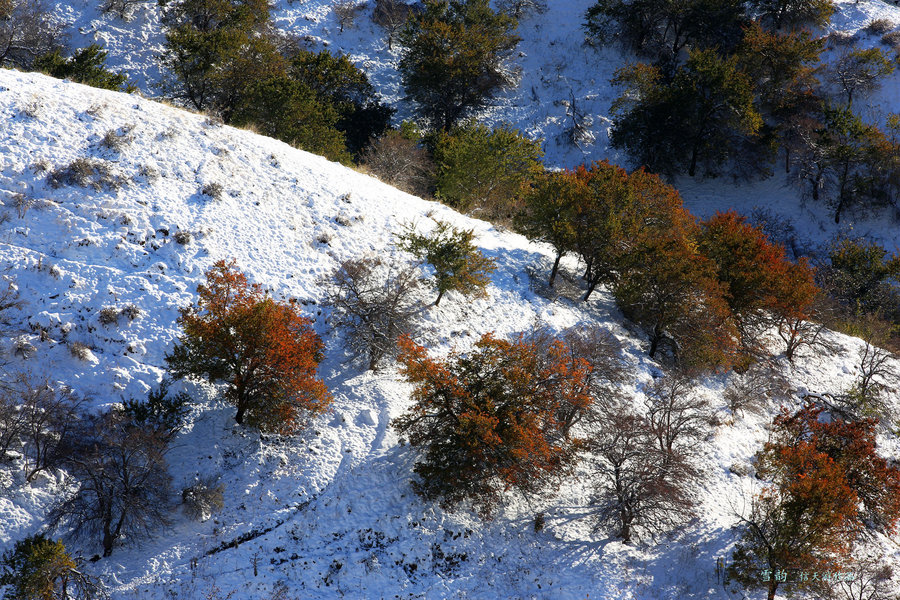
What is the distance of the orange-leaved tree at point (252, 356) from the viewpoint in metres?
15.1

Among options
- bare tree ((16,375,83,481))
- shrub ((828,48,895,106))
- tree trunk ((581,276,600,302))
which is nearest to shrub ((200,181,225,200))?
bare tree ((16,375,83,481))

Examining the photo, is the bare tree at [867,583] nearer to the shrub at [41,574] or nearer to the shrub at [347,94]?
the shrub at [41,574]

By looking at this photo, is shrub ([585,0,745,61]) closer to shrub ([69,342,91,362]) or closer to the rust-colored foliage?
the rust-colored foliage

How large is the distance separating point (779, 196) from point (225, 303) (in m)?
43.2

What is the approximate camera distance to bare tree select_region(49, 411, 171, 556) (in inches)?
525

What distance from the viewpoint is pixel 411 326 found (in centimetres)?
2112

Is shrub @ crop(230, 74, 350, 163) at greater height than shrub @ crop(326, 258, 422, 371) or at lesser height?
greater

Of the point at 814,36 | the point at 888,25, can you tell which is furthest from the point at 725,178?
the point at 888,25

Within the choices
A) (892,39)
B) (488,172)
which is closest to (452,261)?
(488,172)

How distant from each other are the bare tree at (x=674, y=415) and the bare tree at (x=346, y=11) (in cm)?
4552

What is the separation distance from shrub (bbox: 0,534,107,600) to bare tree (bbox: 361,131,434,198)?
2287 centimetres

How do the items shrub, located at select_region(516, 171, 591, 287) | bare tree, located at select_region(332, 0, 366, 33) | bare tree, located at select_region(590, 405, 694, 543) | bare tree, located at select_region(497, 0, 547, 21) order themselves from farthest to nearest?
bare tree, located at select_region(497, 0, 547, 21) < bare tree, located at select_region(332, 0, 366, 33) < shrub, located at select_region(516, 171, 591, 287) < bare tree, located at select_region(590, 405, 694, 543)

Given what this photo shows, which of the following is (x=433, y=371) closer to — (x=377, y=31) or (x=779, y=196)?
(x=779, y=196)

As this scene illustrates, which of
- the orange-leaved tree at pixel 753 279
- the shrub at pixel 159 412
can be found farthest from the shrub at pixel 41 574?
the orange-leaved tree at pixel 753 279
